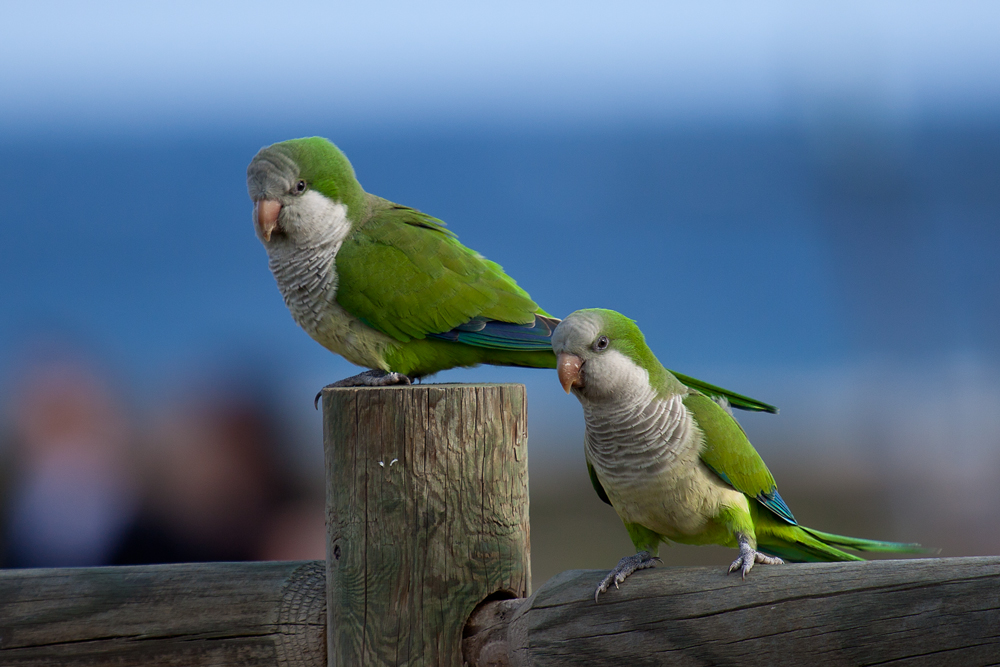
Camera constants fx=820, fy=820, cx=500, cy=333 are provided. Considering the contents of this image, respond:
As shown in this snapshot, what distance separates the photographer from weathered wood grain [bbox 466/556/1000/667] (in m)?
1.21

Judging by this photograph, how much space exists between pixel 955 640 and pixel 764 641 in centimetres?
28

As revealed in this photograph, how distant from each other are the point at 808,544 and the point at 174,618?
1.54 m

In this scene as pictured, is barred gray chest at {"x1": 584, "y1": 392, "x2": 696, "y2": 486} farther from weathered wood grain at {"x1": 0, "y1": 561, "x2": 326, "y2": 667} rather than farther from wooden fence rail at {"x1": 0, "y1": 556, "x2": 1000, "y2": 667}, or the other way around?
weathered wood grain at {"x1": 0, "y1": 561, "x2": 326, "y2": 667}

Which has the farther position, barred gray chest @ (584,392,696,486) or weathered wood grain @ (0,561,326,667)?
barred gray chest @ (584,392,696,486)

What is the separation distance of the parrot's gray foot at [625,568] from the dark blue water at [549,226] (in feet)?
23.5

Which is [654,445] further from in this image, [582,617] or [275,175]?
[275,175]

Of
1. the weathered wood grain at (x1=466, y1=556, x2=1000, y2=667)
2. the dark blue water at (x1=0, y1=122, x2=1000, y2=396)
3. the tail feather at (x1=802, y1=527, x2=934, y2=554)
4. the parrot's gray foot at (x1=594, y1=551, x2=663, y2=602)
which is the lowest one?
the weathered wood grain at (x1=466, y1=556, x2=1000, y2=667)

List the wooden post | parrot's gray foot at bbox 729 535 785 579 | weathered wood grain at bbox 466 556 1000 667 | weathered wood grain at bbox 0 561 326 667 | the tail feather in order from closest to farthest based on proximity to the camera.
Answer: weathered wood grain at bbox 466 556 1000 667 → parrot's gray foot at bbox 729 535 785 579 → the wooden post → weathered wood grain at bbox 0 561 326 667 → the tail feather

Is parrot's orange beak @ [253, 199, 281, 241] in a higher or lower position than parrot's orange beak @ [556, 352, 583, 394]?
higher

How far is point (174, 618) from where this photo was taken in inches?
69.1

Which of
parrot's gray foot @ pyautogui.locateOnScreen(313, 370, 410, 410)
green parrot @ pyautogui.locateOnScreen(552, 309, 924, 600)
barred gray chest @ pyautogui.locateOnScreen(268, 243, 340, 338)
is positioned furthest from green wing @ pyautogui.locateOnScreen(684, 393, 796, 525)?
barred gray chest @ pyautogui.locateOnScreen(268, 243, 340, 338)

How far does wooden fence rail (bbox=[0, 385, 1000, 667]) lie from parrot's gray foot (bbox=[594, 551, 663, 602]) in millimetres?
18

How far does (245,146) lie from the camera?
10547 millimetres

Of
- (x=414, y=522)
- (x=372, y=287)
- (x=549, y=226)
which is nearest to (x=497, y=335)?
(x=372, y=287)
